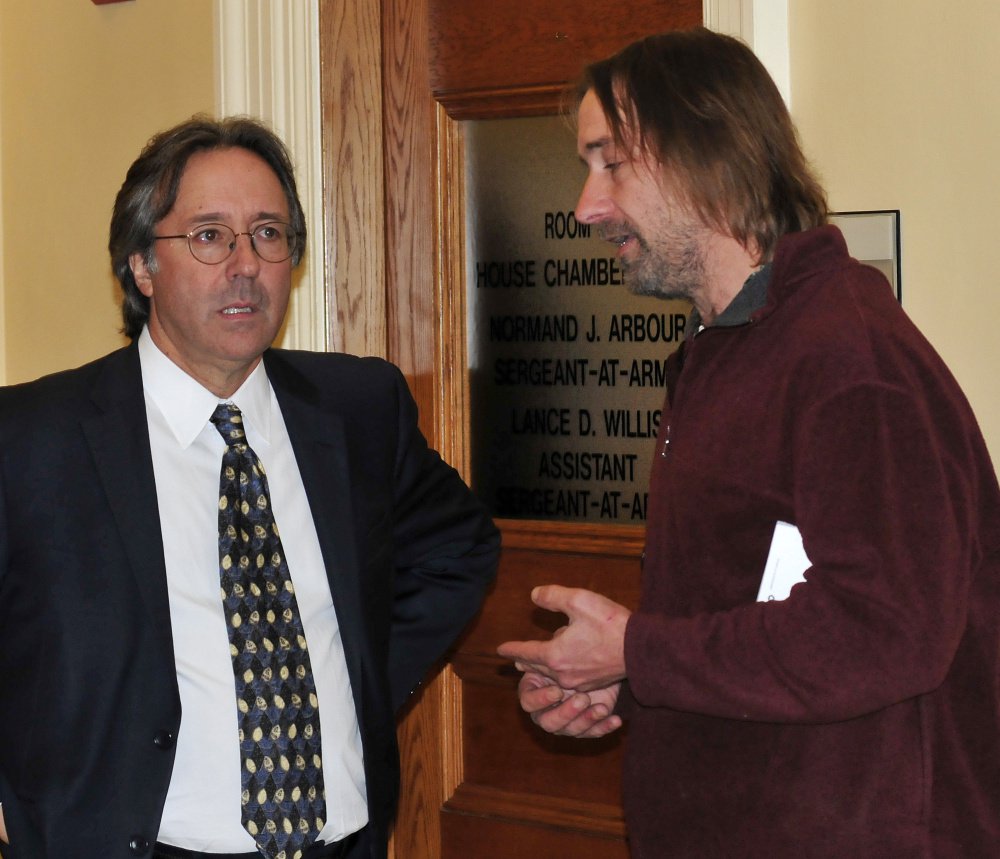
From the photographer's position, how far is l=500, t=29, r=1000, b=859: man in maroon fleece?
53.2 inches

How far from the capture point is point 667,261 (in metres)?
1.69

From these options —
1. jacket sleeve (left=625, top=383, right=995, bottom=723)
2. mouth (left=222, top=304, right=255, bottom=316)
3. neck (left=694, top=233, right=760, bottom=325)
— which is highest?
neck (left=694, top=233, right=760, bottom=325)

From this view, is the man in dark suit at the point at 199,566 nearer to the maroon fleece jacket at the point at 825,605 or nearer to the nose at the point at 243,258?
the nose at the point at 243,258

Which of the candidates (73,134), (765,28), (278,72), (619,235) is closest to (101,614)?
(619,235)

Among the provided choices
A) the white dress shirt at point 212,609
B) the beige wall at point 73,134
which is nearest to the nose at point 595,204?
the white dress shirt at point 212,609

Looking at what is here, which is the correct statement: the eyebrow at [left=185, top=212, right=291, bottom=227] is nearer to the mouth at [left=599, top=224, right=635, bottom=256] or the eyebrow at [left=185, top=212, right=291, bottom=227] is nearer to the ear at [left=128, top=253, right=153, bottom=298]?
the ear at [left=128, top=253, right=153, bottom=298]

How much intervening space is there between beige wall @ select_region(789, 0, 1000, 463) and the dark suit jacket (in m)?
1.23

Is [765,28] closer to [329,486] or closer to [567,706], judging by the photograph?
[329,486]

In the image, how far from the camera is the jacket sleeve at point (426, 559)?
2.30 m

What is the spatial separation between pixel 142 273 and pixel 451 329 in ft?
3.80

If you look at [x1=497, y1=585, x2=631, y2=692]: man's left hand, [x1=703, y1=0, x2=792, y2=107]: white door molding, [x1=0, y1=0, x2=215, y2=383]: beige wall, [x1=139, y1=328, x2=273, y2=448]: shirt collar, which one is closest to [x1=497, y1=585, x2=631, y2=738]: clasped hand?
[x1=497, y1=585, x2=631, y2=692]: man's left hand

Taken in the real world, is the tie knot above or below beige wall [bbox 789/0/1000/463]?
below

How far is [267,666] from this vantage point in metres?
1.87

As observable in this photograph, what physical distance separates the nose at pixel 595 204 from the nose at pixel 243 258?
58cm
